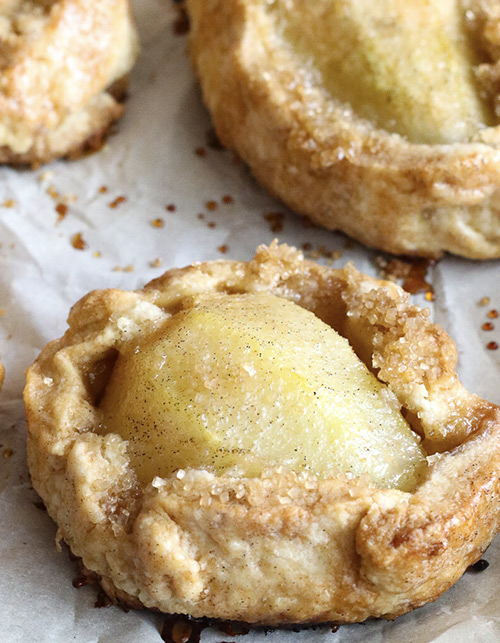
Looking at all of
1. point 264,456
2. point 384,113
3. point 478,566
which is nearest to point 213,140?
point 384,113

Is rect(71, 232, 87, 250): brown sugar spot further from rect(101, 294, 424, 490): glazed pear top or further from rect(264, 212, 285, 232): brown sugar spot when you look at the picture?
rect(101, 294, 424, 490): glazed pear top

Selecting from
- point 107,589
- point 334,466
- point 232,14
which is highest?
point 232,14

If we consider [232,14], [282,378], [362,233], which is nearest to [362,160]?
[362,233]

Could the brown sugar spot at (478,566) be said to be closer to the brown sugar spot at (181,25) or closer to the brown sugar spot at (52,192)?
the brown sugar spot at (52,192)

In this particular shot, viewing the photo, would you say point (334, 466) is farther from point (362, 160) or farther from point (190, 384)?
point (362, 160)

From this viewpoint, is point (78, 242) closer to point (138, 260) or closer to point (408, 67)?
point (138, 260)

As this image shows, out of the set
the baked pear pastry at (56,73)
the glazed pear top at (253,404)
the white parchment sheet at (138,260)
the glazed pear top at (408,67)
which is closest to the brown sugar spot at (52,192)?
the white parchment sheet at (138,260)
